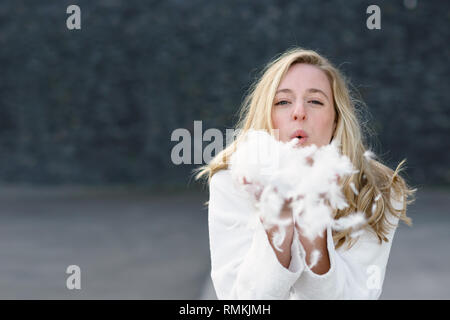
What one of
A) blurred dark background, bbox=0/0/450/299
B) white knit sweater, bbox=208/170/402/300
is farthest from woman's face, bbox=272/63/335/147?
blurred dark background, bbox=0/0/450/299

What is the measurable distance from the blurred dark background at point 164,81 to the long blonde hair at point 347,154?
23.3 feet

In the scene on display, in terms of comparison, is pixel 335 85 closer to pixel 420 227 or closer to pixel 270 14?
pixel 420 227

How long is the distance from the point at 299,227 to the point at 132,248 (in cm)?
460

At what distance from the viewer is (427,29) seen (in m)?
9.77

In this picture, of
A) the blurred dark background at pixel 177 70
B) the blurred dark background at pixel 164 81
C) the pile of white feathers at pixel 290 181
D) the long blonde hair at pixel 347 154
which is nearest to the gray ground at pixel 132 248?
the blurred dark background at pixel 164 81

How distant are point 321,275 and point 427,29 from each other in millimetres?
9150

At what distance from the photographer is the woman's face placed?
1648mm

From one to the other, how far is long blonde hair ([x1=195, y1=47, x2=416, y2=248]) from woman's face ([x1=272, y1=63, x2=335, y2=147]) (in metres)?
0.03

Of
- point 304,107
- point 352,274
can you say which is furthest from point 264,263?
point 304,107

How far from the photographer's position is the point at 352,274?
163cm

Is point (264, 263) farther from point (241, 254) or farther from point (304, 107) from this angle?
point (304, 107)

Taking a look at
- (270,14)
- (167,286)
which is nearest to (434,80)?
(270,14)

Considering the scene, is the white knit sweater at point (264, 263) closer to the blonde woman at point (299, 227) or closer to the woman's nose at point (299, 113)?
the blonde woman at point (299, 227)

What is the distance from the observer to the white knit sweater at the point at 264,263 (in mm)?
1351
